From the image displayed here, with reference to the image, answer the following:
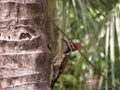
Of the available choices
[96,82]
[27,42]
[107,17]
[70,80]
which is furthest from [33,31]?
[96,82]

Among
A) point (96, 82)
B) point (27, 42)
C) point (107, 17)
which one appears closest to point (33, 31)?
point (27, 42)

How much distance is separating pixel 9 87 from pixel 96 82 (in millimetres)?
3671

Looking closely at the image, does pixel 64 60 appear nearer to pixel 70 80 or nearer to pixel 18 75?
pixel 18 75

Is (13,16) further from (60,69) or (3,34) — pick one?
(60,69)

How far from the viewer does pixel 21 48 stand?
1546 mm

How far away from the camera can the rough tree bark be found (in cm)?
153

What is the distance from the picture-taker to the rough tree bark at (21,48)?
153 centimetres

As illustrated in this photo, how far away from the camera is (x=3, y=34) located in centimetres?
156

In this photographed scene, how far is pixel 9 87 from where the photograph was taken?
1533mm

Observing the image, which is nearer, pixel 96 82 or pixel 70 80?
pixel 70 80

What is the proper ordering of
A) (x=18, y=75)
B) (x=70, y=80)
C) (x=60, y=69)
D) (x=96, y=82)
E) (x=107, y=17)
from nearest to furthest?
(x=18, y=75), (x=60, y=69), (x=107, y=17), (x=70, y=80), (x=96, y=82)

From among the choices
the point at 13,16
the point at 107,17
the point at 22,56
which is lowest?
the point at 107,17

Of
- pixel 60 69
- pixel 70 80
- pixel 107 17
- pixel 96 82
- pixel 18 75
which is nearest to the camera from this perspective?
pixel 18 75

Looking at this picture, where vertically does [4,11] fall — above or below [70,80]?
above
